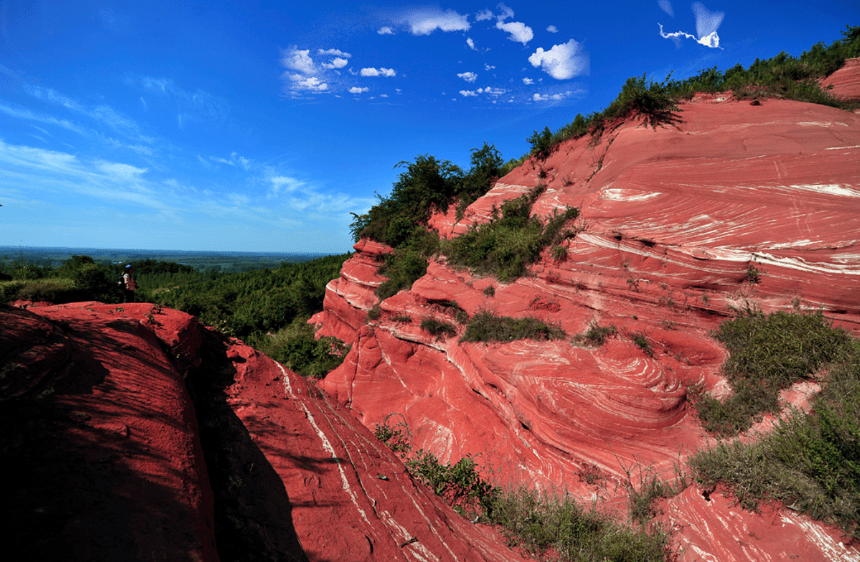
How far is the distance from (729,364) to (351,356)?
8.89 m

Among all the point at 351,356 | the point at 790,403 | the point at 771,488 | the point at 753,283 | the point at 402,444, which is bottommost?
the point at 402,444

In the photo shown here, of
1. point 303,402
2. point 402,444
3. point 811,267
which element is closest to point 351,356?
point 402,444

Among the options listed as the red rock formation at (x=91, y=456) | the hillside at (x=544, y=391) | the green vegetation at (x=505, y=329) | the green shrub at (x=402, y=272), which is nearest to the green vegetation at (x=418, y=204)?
the green shrub at (x=402, y=272)

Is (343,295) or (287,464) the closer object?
(287,464)

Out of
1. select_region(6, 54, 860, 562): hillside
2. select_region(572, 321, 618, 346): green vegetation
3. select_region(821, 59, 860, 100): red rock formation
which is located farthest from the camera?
select_region(821, 59, 860, 100): red rock formation

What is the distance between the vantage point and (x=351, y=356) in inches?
392

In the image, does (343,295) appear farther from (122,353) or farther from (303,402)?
(122,353)

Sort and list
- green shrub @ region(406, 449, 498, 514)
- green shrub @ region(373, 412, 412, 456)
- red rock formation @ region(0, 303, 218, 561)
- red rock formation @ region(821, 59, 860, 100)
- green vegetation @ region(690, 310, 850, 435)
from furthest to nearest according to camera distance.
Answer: red rock formation @ region(821, 59, 860, 100)
green shrub @ region(373, 412, 412, 456)
green shrub @ region(406, 449, 498, 514)
green vegetation @ region(690, 310, 850, 435)
red rock formation @ region(0, 303, 218, 561)

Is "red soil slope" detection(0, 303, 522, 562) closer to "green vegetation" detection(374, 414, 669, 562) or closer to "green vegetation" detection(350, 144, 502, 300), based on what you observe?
"green vegetation" detection(374, 414, 669, 562)

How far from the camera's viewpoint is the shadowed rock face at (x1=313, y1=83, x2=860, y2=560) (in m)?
Answer: 4.73

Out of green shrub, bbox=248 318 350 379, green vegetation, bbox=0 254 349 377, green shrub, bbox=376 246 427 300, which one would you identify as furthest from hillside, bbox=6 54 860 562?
green vegetation, bbox=0 254 349 377

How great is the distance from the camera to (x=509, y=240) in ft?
27.5

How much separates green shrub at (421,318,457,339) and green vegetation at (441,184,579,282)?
5.88 ft

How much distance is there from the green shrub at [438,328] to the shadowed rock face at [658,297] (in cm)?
21
